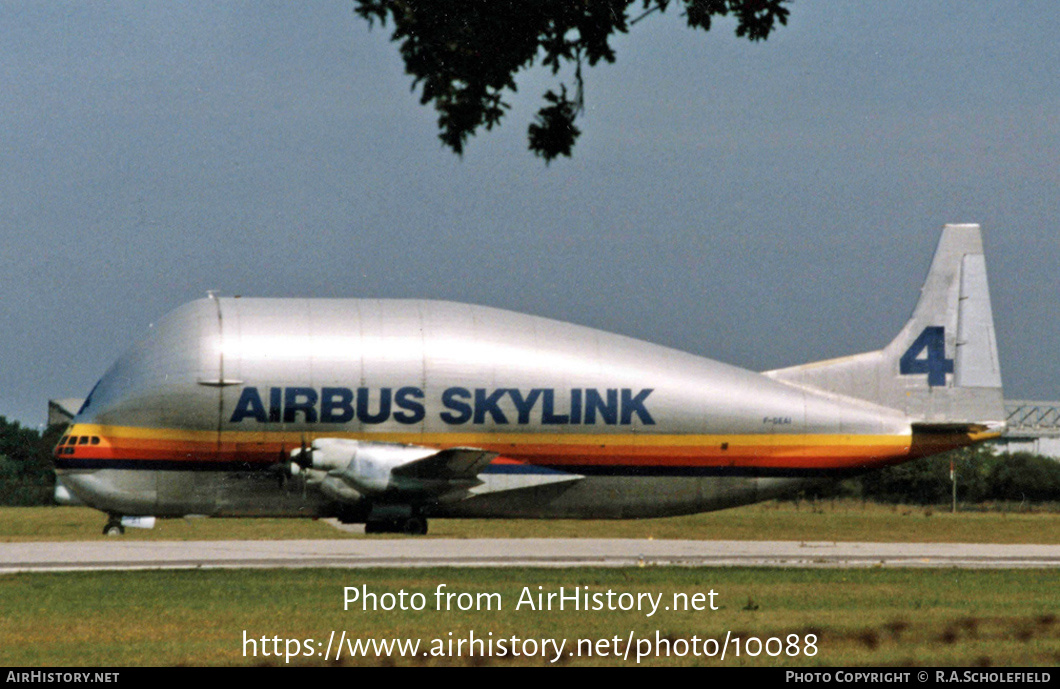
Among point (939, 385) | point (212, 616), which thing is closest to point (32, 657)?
point (212, 616)

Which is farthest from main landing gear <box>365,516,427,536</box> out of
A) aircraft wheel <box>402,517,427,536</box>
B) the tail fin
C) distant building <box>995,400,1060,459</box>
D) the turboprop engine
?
distant building <box>995,400,1060,459</box>

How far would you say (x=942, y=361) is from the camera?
44344 mm

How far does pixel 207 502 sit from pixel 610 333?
1415cm

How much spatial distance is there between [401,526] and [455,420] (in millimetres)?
4286

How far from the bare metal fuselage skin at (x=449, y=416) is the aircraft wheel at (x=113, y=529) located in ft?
13.1

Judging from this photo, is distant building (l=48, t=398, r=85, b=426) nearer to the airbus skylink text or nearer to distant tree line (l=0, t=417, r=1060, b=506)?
distant tree line (l=0, t=417, r=1060, b=506)

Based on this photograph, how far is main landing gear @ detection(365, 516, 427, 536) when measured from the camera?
41500 millimetres

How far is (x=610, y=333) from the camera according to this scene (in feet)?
142

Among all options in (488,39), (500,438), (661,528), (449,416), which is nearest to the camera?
(488,39)

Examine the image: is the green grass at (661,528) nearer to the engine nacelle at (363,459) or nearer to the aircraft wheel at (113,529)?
the aircraft wheel at (113,529)

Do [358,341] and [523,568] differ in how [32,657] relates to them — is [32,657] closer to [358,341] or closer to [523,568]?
[523,568]

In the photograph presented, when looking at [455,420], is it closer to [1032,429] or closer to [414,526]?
[414,526]

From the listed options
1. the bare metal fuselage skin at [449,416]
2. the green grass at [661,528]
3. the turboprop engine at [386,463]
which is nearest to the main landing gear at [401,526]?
the bare metal fuselage skin at [449,416]

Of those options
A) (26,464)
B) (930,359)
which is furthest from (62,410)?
(26,464)
